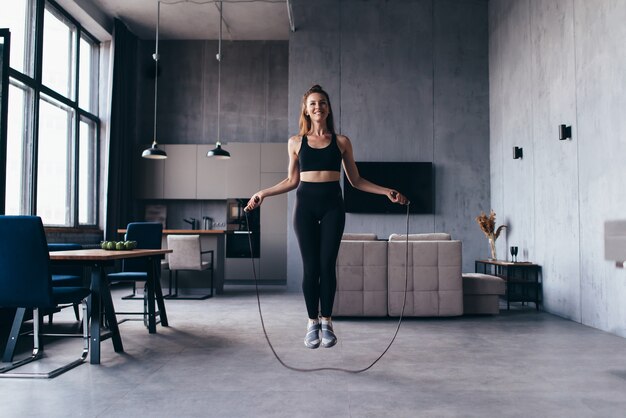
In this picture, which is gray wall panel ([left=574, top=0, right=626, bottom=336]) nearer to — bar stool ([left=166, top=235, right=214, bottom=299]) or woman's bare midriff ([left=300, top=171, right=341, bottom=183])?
woman's bare midriff ([left=300, top=171, right=341, bottom=183])

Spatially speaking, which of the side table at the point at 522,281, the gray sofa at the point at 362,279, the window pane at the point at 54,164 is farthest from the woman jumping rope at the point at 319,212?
the window pane at the point at 54,164

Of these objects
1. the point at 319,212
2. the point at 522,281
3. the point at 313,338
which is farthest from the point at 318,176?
the point at 522,281

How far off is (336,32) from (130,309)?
512 centimetres

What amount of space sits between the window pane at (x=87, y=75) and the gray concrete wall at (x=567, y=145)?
21.1 ft

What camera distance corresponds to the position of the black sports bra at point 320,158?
283 cm

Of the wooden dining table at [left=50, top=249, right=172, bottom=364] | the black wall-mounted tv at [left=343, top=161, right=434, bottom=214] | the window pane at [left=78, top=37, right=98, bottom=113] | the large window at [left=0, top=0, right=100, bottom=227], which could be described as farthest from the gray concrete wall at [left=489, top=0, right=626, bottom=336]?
the window pane at [left=78, top=37, right=98, bottom=113]

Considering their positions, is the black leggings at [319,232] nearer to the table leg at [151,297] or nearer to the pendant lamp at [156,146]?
the table leg at [151,297]

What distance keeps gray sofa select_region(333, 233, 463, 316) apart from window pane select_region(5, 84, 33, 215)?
161 inches

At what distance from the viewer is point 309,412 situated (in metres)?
2.31

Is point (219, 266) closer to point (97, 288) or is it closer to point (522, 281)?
point (97, 288)

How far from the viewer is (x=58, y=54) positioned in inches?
283

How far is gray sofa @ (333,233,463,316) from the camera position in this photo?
4914 millimetres

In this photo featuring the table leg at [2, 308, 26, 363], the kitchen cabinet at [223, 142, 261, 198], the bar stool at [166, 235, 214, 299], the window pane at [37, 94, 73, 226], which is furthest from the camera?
the kitchen cabinet at [223, 142, 261, 198]

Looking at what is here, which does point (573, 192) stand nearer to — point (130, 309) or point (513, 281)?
point (513, 281)
